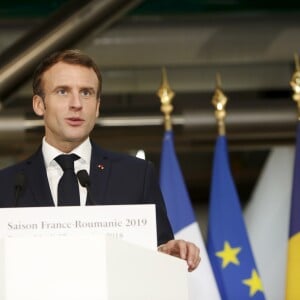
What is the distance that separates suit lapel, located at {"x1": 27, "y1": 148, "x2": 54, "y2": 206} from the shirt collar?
18 millimetres

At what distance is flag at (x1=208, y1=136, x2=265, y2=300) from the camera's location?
3064 millimetres

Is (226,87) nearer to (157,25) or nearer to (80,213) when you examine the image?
(157,25)

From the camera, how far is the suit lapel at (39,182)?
1853mm

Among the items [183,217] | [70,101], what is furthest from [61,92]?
[183,217]

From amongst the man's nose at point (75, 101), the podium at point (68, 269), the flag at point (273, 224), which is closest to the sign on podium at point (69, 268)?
the podium at point (68, 269)

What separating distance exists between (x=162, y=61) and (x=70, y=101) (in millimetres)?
1893

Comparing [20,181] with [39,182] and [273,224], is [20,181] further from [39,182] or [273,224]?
[273,224]

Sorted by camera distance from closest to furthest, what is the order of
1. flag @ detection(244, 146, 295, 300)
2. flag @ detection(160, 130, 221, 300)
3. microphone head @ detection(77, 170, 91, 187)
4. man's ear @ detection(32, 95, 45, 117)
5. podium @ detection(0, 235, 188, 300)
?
podium @ detection(0, 235, 188, 300) < microphone head @ detection(77, 170, 91, 187) < man's ear @ detection(32, 95, 45, 117) < flag @ detection(160, 130, 221, 300) < flag @ detection(244, 146, 295, 300)

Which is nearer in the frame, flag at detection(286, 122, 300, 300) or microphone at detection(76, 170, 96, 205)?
microphone at detection(76, 170, 96, 205)

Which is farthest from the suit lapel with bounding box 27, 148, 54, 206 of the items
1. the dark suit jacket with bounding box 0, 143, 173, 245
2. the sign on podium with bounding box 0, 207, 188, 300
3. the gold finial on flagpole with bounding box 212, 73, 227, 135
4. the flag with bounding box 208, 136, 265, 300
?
the gold finial on flagpole with bounding box 212, 73, 227, 135

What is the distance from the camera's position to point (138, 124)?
11.2ft

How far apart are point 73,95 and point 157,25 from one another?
6.26 feet

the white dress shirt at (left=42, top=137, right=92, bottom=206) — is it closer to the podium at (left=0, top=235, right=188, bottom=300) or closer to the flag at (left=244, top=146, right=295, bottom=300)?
the podium at (left=0, top=235, right=188, bottom=300)

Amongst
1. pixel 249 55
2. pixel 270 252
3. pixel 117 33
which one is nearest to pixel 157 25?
pixel 117 33
